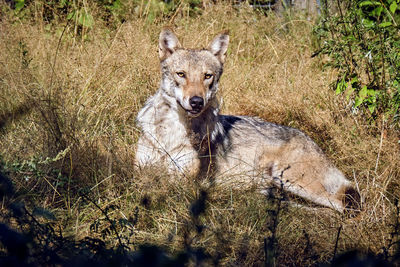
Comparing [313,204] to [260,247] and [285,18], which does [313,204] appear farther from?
[285,18]

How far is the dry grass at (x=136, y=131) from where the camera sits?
2.69m

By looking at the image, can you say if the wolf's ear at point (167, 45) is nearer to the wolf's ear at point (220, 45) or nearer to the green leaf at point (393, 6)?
the wolf's ear at point (220, 45)

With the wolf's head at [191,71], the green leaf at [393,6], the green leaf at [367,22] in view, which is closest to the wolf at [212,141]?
the wolf's head at [191,71]

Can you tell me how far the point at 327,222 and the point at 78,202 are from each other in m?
1.83

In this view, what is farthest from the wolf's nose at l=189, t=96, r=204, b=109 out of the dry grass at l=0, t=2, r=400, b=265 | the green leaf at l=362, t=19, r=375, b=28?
the green leaf at l=362, t=19, r=375, b=28

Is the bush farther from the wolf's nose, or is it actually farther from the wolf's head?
the wolf's nose

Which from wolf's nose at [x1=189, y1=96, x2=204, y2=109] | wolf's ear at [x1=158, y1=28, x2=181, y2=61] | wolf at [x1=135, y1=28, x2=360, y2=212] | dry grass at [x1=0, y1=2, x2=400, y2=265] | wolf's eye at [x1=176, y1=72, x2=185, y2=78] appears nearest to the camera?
dry grass at [x1=0, y1=2, x2=400, y2=265]

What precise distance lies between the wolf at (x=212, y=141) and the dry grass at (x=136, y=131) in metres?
0.26

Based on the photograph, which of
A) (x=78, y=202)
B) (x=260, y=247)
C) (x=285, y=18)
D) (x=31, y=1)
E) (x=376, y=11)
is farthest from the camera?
(x=285, y=18)

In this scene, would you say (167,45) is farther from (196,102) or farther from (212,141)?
(212,141)

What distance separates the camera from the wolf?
3.78 meters

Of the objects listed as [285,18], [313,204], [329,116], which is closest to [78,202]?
[313,204]

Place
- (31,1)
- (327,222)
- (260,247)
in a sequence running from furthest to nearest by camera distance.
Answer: (31,1)
(327,222)
(260,247)

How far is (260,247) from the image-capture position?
2.46 m
